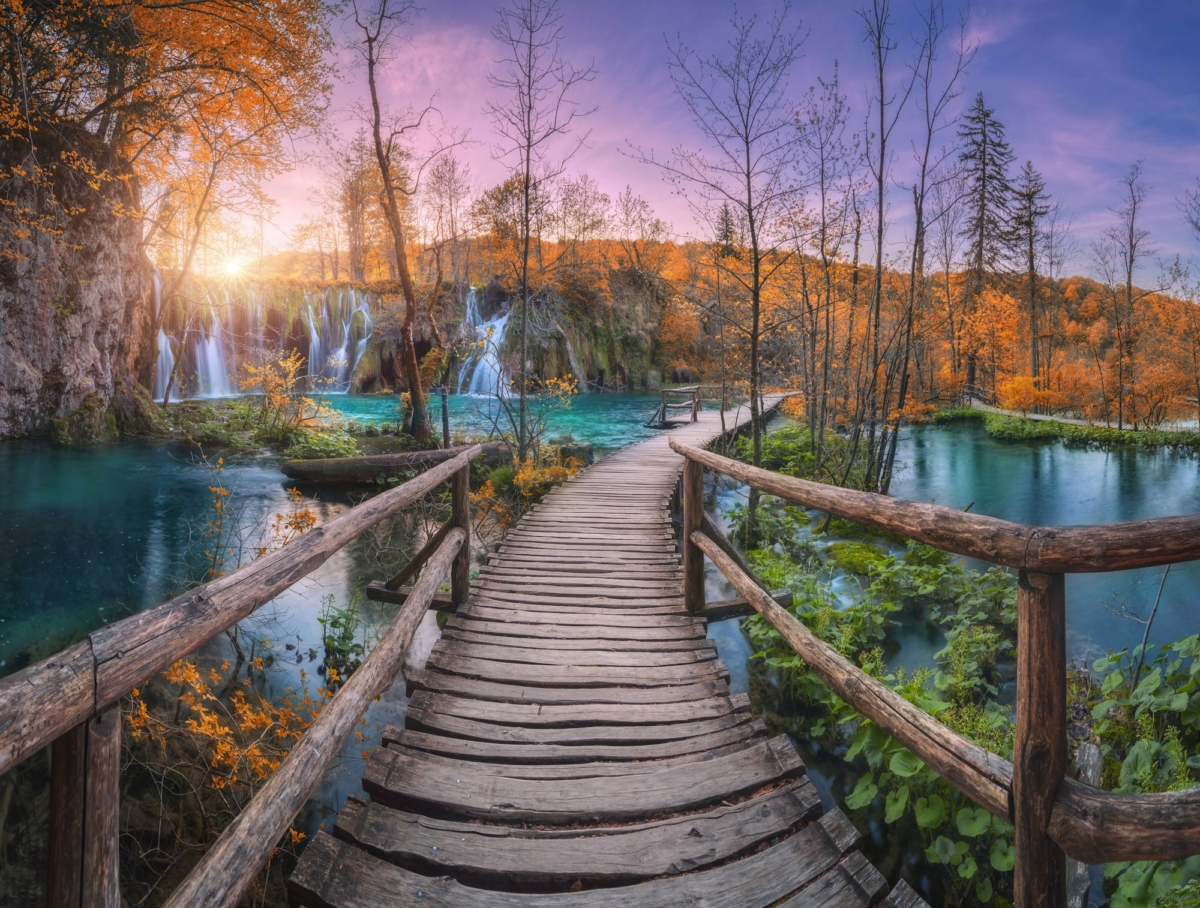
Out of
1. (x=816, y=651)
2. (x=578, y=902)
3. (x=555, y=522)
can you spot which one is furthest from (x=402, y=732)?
(x=555, y=522)

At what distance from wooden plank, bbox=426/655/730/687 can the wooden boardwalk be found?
0.01m

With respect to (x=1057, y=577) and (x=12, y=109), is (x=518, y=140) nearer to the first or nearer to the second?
(x=12, y=109)

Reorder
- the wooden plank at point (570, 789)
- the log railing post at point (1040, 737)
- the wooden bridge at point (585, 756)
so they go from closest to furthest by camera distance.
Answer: the wooden bridge at point (585, 756) → the log railing post at point (1040, 737) → the wooden plank at point (570, 789)

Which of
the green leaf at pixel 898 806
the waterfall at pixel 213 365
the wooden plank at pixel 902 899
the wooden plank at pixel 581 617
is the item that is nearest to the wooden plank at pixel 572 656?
the wooden plank at pixel 581 617

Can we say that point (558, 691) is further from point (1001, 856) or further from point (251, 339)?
point (251, 339)

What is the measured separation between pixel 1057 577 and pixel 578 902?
185cm

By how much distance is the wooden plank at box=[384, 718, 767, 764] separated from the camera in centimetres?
281

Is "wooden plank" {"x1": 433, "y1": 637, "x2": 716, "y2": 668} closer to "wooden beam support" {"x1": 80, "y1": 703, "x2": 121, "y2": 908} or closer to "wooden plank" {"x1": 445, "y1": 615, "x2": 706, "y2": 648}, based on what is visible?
"wooden plank" {"x1": 445, "y1": 615, "x2": 706, "y2": 648}

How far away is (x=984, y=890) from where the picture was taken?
9.73 ft

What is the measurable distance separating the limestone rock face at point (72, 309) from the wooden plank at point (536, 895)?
47.4 ft

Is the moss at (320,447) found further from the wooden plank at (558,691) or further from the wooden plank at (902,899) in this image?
the wooden plank at (902,899)

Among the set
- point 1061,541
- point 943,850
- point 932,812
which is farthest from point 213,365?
point 1061,541

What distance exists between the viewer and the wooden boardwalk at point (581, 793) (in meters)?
2.04

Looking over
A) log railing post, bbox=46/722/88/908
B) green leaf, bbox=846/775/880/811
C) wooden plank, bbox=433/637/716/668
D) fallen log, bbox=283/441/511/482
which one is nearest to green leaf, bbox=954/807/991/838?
green leaf, bbox=846/775/880/811
